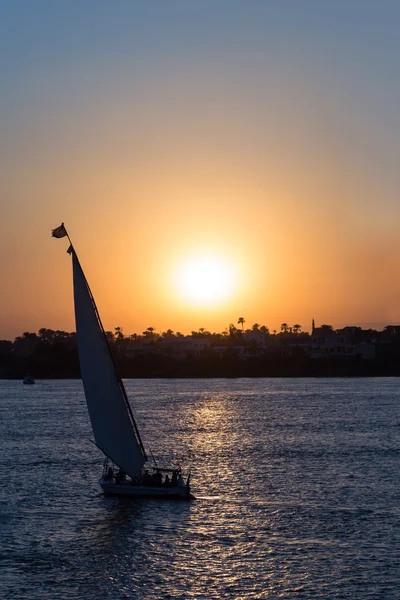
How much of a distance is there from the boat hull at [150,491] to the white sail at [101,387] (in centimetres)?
109

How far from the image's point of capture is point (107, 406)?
54.2 metres

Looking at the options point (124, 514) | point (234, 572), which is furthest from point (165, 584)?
point (124, 514)

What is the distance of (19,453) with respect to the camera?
276ft

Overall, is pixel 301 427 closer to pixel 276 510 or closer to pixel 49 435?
pixel 49 435

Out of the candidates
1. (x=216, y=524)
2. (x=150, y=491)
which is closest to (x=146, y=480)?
(x=150, y=491)

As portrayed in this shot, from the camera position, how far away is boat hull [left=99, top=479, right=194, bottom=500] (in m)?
55.2

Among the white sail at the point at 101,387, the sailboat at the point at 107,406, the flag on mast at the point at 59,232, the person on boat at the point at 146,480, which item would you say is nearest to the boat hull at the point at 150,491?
the sailboat at the point at 107,406

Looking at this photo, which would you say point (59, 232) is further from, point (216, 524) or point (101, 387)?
point (216, 524)

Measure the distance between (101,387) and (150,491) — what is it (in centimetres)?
732

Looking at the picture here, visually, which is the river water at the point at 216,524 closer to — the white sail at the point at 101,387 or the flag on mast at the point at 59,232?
the white sail at the point at 101,387

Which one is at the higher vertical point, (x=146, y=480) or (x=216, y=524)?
(x=146, y=480)

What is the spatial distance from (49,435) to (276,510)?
54.2 m

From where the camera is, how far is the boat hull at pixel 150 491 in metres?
55.2

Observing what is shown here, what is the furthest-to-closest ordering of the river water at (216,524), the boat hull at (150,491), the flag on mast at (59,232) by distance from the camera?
the boat hull at (150,491), the flag on mast at (59,232), the river water at (216,524)
